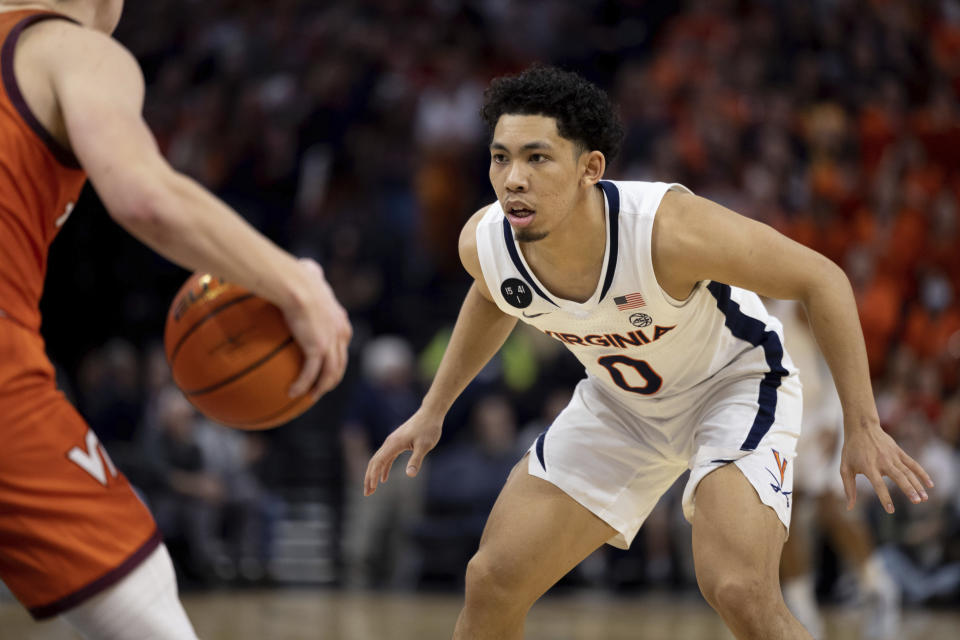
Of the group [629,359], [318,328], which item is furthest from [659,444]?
[318,328]

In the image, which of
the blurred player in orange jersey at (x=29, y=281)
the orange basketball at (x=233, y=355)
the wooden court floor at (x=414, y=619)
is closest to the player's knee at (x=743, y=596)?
the orange basketball at (x=233, y=355)

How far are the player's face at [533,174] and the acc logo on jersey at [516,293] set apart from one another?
0.17 meters

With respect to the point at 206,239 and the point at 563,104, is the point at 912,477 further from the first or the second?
the point at 206,239

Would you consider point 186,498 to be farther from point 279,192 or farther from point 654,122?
point 654,122

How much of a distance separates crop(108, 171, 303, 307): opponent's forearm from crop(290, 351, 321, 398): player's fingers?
0.14 meters

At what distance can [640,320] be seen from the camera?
372 cm

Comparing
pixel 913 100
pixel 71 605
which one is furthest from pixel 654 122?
pixel 71 605

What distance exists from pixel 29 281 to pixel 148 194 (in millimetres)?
439

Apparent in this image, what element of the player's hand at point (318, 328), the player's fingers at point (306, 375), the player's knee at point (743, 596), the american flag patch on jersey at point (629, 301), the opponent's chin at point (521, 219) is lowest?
the player's knee at point (743, 596)

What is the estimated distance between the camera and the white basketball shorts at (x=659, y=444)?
3.66 meters

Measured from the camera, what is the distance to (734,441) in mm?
3654

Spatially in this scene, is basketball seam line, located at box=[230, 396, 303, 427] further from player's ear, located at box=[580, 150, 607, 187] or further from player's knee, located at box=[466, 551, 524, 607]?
player's ear, located at box=[580, 150, 607, 187]

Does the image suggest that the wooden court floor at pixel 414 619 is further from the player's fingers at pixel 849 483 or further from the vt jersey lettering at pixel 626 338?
the player's fingers at pixel 849 483

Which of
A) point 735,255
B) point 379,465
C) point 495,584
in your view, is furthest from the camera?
point 379,465
